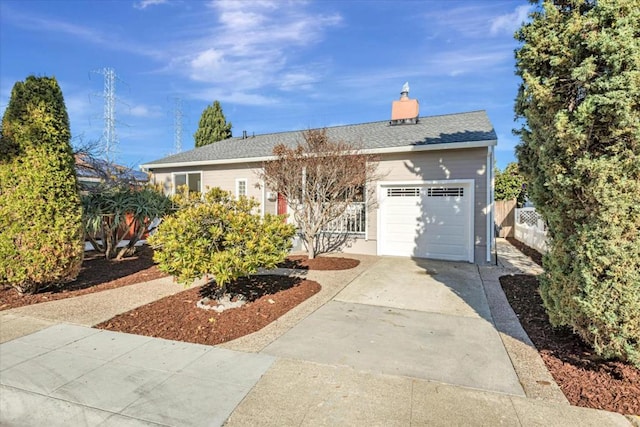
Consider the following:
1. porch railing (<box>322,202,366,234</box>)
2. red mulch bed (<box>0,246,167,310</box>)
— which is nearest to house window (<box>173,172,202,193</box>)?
red mulch bed (<box>0,246,167,310</box>)

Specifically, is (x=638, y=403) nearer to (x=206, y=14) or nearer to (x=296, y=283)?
(x=296, y=283)

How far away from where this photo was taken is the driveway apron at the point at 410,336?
306 centimetres

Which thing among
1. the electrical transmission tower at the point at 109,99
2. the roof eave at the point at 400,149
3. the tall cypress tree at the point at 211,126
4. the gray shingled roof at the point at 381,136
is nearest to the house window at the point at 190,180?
the roof eave at the point at 400,149

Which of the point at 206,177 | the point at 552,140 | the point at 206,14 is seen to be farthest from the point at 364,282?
the point at 206,177

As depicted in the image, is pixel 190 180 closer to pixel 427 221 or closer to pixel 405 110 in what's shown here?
pixel 405 110

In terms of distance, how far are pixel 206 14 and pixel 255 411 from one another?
9135 millimetres

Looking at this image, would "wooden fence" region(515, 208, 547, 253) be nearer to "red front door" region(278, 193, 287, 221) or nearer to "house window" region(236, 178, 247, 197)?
"red front door" region(278, 193, 287, 221)

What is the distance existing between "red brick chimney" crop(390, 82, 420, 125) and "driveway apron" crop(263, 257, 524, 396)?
773 cm

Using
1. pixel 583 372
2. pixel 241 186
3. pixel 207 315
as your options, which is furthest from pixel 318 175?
pixel 583 372

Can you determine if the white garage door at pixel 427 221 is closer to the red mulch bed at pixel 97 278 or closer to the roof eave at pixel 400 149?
the roof eave at pixel 400 149

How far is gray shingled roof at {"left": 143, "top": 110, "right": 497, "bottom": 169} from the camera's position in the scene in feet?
31.0

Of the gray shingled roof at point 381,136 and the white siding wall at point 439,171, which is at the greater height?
the gray shingled roof at point 381,136

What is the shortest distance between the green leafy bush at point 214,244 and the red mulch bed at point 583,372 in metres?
3.46

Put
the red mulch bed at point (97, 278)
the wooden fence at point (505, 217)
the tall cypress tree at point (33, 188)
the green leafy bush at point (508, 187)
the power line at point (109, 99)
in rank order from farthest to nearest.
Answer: the green leafy bush at point (508, 187) → the power line at point (109, 99) → the wooden fence at point (505, 217) → the red mulch bed at point (97, 278) → the tall cypress tree at point (33, 188)
